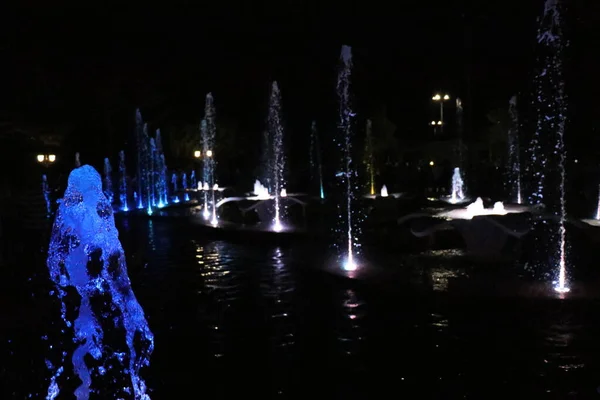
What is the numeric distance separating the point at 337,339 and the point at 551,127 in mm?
25102

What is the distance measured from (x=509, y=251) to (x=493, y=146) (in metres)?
25.8

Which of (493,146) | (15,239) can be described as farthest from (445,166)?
(15,239)

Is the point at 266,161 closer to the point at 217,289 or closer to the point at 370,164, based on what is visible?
the point at 370,164

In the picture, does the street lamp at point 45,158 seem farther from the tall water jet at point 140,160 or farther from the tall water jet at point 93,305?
the tall water jet at point 93,305

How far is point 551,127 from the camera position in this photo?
89.4 feet

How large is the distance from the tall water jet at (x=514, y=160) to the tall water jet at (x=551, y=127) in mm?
744

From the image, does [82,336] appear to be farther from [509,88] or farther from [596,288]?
[509,88]

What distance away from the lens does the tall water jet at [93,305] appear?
3.94m

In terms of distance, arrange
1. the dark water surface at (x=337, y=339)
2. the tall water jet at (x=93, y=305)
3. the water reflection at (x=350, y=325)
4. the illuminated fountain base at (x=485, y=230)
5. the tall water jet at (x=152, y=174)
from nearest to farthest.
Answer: the tall water jet at (x=93, y=305)
the dark water surface at (x=337, y=339)
the water reflection at (x=350, y=325)
the illuminated fountain base at (x=485, y=230)
the tall water jet at (x=152, y=174)

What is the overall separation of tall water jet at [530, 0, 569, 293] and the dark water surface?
1761 millimetres

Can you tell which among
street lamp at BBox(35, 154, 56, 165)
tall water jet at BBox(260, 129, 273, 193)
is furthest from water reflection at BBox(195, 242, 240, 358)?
street lamp at BBox(35, 154, 56, 165)

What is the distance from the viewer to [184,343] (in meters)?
5.71

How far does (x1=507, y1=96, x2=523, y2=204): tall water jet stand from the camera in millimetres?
23462

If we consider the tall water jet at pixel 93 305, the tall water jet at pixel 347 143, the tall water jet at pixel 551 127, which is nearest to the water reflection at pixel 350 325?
the tall water jet at pixel 347 143
